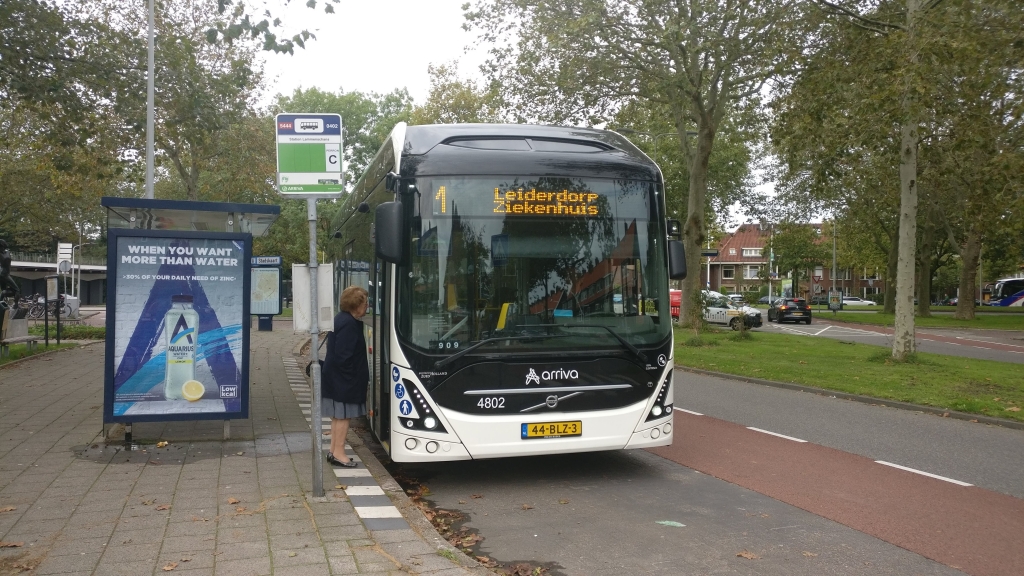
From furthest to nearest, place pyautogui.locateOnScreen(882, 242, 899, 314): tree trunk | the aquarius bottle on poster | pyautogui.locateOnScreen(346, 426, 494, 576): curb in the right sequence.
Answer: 1. pyautogui.locateOnScreen(882, 242, 899, 314): tree trunk
2. the aquarius bottle on poster
3. pyautogui.locateOnScreen(346, 426, 494, 576): curb

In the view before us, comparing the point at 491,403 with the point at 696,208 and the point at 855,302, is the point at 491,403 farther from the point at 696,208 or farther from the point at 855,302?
the point at 855,302

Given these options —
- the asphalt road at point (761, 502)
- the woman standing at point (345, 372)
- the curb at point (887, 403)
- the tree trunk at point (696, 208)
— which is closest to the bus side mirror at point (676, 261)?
the asphalt road at point (761, 502)

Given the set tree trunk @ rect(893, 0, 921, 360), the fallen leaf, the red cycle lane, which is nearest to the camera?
the fallen leaf

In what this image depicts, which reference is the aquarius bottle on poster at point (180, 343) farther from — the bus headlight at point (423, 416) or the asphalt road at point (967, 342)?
the asphalt road at point (967, 342)

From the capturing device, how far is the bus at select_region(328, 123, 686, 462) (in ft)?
23.3

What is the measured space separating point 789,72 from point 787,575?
14.2m

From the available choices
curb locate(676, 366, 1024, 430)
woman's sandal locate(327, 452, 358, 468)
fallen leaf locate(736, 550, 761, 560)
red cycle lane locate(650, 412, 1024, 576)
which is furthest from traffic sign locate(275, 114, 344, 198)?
curb locate(676, 366, 1024, 430)

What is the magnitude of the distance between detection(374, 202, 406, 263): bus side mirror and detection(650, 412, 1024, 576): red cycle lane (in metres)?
3.73

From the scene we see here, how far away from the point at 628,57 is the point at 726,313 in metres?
14.9

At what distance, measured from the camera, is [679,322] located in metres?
33.0

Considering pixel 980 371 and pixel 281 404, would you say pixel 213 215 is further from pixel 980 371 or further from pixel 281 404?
pixel 980 371

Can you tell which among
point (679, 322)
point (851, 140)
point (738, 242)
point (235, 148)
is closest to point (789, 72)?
point (851, 140)

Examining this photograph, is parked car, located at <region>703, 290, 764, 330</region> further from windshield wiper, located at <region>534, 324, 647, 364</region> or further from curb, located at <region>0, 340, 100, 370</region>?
windshield wiper, located at <region>534, 324, 647, 364</region>

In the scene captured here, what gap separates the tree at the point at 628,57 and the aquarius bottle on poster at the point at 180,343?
1396cm
